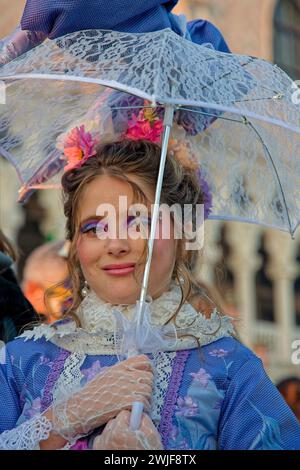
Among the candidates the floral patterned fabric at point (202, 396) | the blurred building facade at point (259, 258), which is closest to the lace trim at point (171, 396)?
the floral patterned fabric at point (202, 396)

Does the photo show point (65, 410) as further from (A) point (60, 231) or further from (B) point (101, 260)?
(A) point (60, 231)

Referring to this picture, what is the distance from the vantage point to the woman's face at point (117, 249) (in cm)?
243

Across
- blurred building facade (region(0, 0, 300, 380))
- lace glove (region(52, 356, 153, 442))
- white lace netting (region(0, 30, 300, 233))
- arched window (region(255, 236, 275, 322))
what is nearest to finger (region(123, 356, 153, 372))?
lace glove (region(52, 356, 153, 442))

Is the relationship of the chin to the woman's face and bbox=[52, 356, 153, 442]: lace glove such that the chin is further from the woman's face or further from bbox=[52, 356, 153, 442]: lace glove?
bbox=[52, 356, 153, 442]: lace glove

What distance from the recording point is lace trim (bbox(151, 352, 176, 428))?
231 cm

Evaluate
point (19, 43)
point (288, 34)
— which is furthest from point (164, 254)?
point (288, 34)

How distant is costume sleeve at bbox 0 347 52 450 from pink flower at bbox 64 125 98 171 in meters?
0.53

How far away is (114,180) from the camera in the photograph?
2.52 meters

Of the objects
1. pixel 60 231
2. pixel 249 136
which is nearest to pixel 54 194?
pixel 60 231

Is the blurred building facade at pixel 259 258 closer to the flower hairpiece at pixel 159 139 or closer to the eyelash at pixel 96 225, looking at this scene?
the flower hairpiece at pixel 159 139

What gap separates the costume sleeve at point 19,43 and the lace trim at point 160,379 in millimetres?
828
